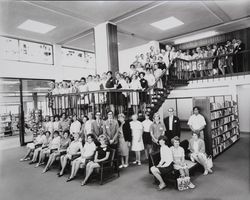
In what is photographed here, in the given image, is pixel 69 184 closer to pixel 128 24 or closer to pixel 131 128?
pixel 131 128

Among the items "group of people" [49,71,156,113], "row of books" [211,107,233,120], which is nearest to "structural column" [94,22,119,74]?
"group of people" [49,71,156,113]

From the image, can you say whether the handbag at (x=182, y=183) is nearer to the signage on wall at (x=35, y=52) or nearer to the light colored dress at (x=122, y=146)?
the light colored dress at (x=122, y=146)

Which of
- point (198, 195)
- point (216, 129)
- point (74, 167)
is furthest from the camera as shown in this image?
point (216, 129)

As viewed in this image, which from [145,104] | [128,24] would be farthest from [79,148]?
[128,24]

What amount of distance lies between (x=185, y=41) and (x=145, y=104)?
18.9 ft

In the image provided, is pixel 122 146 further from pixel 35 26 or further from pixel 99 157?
pixel 35 26

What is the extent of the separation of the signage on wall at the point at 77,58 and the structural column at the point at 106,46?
294 centimetres

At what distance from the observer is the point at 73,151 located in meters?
4.73

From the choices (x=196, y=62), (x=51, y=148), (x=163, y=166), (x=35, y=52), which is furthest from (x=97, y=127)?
(x=196, y=62)

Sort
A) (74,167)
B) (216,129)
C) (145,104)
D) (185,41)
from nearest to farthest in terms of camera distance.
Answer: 1. (74,167)
2. (216,129)
3. (145,104)
4. (185,41)

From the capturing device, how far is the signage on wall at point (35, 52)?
834cm

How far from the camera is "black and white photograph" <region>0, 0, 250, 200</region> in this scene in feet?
12.7

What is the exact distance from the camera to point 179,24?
305 inches

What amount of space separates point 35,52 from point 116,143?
6432 mm
